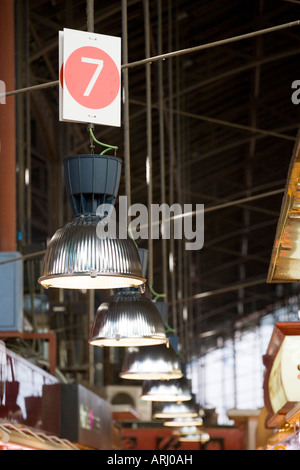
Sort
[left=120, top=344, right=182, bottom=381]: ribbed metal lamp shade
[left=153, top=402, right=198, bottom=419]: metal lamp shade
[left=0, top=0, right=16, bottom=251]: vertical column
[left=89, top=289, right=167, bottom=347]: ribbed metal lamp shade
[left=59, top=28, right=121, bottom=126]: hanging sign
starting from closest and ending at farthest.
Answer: [left=59, top=28, right=121, bottom=126]: hanging sign
[left=89, top=289, right=167, bottom=347]: ribbed metal lamp shade
[left=120, top=344, right=182, bottom=381]: ribbed metal lamp shade
[left=0, top=0, right=16, bottom=251]: vertical column
[left=153, top=402, right=198, bottom=419]: metal lamp shade

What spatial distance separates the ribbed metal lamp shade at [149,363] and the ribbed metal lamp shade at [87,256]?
2.85m

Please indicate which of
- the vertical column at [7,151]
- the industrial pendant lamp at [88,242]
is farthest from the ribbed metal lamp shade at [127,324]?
the vertical column at [7,151]

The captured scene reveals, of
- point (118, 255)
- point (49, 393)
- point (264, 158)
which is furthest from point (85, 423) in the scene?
point (264, 158)

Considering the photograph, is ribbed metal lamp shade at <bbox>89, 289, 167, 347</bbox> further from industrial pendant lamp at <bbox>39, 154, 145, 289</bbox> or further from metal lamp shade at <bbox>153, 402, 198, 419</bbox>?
metal lamp shade at <bbox>153, 402, 198, 419</bbox>

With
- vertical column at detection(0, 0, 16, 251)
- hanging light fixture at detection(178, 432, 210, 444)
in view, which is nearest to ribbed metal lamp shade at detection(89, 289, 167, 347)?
vertical column at detection(0, 0, 16, 251)

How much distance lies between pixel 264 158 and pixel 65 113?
20.3 meters

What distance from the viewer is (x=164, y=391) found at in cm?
995

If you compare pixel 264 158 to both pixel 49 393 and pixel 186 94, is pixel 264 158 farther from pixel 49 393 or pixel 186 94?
pixel 49 393

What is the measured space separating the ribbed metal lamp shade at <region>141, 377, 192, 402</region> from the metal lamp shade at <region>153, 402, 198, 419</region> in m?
3.15

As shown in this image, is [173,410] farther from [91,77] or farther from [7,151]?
[91,77]

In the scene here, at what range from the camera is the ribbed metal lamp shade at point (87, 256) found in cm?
471

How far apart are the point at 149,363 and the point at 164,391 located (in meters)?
2.28

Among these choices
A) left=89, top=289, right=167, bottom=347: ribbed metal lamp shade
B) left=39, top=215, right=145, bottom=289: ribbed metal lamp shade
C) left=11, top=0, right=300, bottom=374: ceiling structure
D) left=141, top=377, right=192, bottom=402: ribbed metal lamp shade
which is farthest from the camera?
left=11, top=0, right=300, bottom=374: ceiling structure

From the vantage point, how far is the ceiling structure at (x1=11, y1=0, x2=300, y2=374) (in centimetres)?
1423
